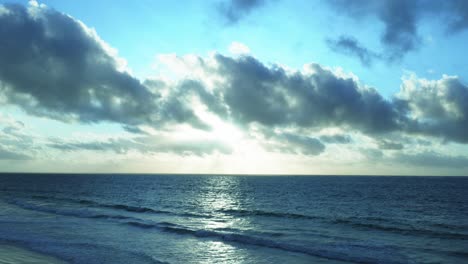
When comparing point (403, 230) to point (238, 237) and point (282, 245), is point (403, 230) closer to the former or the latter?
point (282, 245)

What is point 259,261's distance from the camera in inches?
848

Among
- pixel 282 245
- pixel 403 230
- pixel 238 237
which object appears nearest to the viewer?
pixel 282 245

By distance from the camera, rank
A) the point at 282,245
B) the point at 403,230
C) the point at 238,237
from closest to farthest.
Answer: the point at 282,245 → the point at 238,237 → the point at 403,230

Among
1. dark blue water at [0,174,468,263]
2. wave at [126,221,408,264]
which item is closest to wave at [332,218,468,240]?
dark blue water at [0,174,468,263]

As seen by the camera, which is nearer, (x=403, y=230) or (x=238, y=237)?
(x=238, y=237)

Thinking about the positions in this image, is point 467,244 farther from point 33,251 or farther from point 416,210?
point 33,251

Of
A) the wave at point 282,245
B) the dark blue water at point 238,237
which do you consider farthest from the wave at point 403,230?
the wave at point 282,245

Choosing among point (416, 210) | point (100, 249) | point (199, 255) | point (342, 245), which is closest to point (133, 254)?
point (100, 249)

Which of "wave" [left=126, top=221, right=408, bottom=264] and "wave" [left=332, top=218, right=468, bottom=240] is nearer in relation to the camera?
"wave" [left=126, top=221, right=408, bottom=264]

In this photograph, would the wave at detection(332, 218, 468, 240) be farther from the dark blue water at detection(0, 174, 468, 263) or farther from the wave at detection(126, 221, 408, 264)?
the wave at detection(126, 221, 408, 264)

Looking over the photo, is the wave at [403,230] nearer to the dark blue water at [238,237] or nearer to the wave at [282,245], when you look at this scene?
the dark blue water at [238,237]

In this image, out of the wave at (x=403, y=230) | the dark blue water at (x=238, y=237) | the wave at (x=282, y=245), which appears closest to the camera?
the dark blue water at (x=238, y=237)

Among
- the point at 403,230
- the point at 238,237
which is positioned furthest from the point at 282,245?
the point at 403,230

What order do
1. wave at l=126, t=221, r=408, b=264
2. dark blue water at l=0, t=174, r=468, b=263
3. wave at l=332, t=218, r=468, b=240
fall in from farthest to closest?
wave at l=332, t=218, r=468, b=240 < wave at l=126, t=221, r=408, b=264 < dark blue water at l=0, t=174, r=468, b=263
